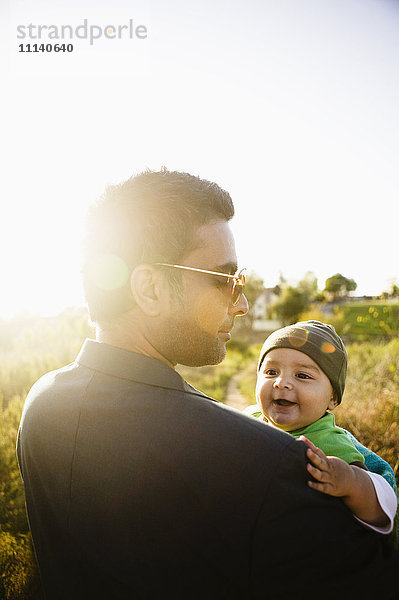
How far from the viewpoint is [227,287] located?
1.94 metres

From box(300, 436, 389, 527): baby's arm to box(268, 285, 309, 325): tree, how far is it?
34711 mm

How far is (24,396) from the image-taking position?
702cm

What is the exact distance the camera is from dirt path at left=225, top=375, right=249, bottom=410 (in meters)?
10.0

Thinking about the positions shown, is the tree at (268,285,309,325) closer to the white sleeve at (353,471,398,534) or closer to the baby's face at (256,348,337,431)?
the baby's face at (256,348,337,431)

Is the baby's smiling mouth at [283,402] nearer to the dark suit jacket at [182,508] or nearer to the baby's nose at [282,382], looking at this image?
the baby's nose at [282,382]

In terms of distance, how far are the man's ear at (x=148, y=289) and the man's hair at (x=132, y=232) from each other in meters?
0.03

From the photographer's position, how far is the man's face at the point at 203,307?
1.73 meters

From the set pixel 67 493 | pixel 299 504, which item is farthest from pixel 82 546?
pixel 299 504

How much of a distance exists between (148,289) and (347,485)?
110cm

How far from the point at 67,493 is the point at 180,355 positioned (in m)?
0.72

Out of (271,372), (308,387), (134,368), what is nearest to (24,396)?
(271,372)

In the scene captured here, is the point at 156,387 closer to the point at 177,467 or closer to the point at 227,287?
the point at 177,467

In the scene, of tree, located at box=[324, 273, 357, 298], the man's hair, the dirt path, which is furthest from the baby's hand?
tree, located at box=[324, 273, 357, 298]

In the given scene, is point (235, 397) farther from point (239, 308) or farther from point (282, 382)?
point (239, 308)
